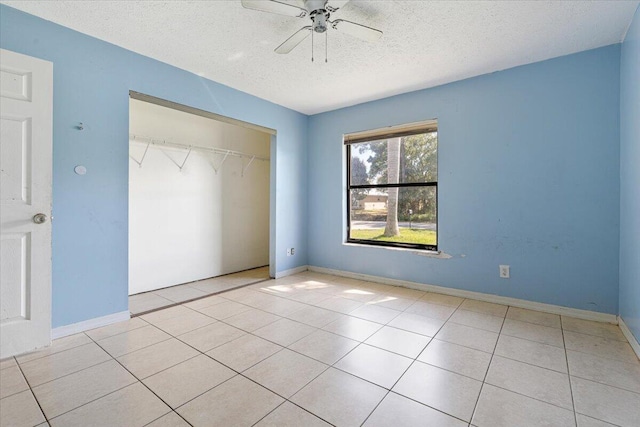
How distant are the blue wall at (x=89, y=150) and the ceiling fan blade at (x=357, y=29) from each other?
1.94 m

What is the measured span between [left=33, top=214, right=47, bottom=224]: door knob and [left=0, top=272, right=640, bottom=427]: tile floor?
3.18 ft

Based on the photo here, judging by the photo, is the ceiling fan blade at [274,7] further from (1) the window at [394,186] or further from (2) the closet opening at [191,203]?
(1) the window at [394,186]

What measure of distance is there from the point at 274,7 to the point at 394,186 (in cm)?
269

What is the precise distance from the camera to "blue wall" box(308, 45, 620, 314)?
8.71ft

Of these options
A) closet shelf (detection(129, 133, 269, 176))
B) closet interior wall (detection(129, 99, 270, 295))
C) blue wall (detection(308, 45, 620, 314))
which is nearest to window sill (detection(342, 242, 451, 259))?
blue wall (detection(308, 45, 620, 314))

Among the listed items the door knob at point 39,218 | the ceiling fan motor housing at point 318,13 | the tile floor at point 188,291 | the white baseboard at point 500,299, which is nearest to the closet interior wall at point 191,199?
the tile floor at point 188,291

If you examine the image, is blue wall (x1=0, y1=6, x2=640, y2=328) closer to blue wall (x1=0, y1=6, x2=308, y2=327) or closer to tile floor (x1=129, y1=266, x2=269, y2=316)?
blue wall (x1=0, y1=6, x2=308, y2=327)

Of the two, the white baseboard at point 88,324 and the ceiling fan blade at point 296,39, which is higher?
the ceiling fan blade at point 296,39

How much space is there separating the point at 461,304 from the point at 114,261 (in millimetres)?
3542

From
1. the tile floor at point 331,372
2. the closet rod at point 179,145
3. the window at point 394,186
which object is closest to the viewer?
the tile floor at point 331,372

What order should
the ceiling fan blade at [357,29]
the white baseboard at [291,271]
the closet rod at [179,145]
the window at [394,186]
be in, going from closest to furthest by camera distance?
the ceiling fan blade at [357,29] → the closet rod at [179,145] → the window at [394,186] → the white baseboard at [291,271]

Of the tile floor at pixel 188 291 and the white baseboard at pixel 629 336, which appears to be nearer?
the white baseboard at pixel 629 336

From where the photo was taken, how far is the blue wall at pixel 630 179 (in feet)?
6.96

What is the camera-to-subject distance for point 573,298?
2783 mm
